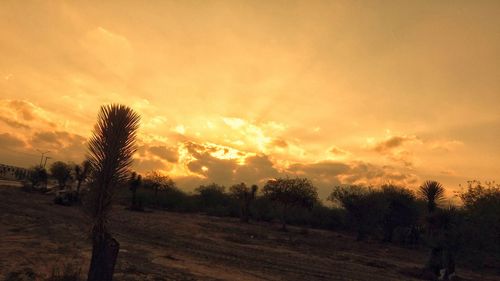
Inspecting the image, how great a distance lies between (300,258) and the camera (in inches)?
938

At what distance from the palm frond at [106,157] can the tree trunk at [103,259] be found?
0.99ft

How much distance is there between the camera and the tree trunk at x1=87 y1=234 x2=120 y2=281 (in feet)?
23.4

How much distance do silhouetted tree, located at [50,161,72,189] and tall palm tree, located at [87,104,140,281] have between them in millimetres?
67755

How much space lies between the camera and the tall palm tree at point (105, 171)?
7.02m

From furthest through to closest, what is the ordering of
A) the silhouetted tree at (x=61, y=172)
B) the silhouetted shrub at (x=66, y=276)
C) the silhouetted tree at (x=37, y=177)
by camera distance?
the silhouetted tree at (x=61, y=172)
the silhouetted tree at (x=37, y=177)
the silhouetted shrub at (x=66, y=276)

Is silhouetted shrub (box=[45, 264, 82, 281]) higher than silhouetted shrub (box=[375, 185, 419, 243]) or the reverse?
the reverse

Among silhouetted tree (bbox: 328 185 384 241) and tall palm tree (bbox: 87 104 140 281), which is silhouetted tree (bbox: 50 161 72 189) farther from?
tall palm tree (bbox: 87 104 140 281)

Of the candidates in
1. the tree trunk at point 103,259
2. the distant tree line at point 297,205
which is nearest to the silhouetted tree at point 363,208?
the distant tree line at point 297,205

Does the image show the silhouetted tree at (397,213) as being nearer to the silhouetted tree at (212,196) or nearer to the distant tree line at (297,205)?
the distant tree line at (297,205)

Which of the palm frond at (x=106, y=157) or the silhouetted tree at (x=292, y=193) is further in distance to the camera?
the silhouetted tree at (x=292, y=193)

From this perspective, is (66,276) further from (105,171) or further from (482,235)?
(482,235)

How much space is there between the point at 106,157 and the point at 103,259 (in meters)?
2.04

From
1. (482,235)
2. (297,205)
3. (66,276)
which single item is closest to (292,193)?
(297,205)

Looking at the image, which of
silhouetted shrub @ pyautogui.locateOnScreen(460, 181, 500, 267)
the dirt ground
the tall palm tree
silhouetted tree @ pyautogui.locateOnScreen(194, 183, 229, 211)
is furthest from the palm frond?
silhouetted tree @ pyautogui.locateOnScreen(194, 183, 229, 211)
